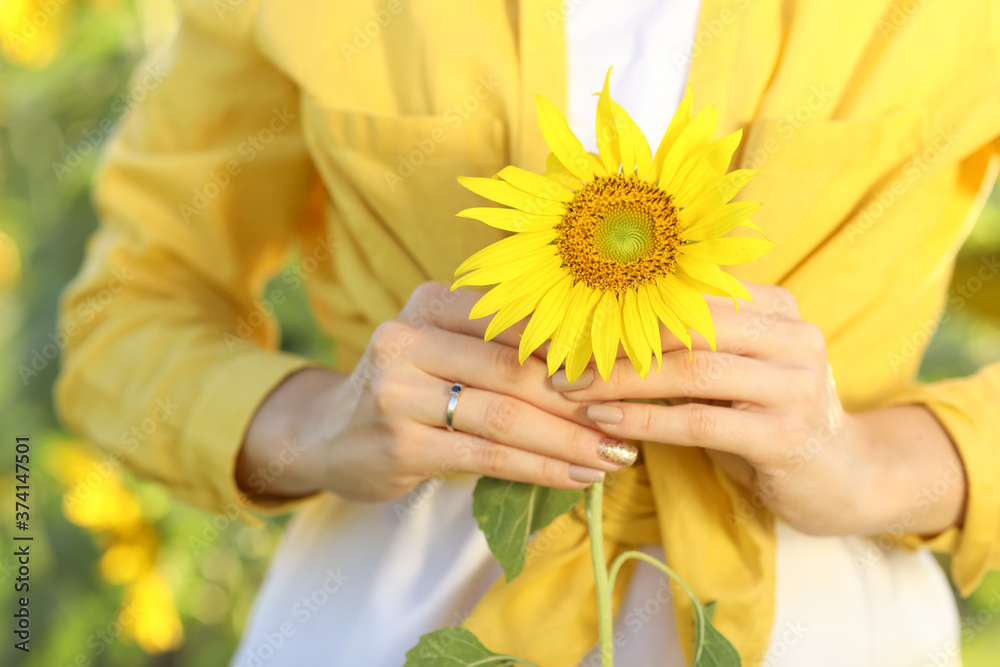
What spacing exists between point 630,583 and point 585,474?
0.20 meters

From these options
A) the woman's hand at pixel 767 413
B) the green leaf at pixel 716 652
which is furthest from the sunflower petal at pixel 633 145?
the green leaf at pixel 716 652

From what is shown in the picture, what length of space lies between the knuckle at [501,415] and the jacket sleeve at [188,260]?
0.35m

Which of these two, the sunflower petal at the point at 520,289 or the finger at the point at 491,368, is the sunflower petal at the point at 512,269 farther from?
the finger at the point at 491,368

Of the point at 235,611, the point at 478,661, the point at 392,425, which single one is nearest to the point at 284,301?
the point at 235,611

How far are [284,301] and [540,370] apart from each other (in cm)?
143

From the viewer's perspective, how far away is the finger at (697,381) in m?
0.60

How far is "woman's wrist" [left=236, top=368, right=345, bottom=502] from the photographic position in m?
0.85

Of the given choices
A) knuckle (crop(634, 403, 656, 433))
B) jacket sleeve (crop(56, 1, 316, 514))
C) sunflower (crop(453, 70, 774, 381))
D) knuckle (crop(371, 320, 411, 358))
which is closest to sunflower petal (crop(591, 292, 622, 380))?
sunflower (crop(453, 70, 774, 381))

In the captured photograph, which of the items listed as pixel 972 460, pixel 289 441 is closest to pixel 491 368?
pixel 289 441

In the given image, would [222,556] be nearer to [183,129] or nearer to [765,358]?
[183,129]

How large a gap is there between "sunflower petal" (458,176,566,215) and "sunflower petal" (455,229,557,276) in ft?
0.05

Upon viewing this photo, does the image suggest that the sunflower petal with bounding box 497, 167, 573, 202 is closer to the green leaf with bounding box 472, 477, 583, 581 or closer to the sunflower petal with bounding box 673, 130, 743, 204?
the sunflower petal with bounding box 673, 130, 743, 204

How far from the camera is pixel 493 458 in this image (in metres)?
0.67

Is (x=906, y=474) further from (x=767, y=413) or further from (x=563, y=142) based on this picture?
(x=563, y=142)
